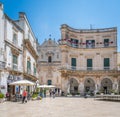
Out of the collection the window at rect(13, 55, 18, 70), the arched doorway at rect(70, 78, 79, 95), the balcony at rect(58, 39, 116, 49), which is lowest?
the arched doorway at rect(70, 78, 79, 95)

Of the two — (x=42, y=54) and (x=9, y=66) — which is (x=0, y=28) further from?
(x=42, y=54)

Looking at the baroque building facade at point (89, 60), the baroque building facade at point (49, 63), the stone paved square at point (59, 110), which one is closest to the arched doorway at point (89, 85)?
the baroque building facade at point (89, 60)

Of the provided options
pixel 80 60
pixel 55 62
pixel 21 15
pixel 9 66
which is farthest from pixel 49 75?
pixel 9 66

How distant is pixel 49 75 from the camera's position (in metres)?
64.4

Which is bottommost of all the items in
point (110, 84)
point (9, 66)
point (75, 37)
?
point (110, 84)

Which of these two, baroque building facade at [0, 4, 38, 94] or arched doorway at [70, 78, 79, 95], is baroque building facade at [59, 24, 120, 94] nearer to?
arched doorway at [70, 78, 79, 95]

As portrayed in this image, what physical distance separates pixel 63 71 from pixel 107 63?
9.04 m

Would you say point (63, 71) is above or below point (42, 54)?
below

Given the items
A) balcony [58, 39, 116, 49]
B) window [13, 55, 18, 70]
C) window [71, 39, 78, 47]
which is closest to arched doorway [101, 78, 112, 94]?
balcony [58, 39, 116, 49]

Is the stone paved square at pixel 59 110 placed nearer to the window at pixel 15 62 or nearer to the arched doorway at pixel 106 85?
the window at pixel 15 62

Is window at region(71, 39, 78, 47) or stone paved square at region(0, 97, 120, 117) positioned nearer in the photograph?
stone paved square at region(0, 97, 120, 117)

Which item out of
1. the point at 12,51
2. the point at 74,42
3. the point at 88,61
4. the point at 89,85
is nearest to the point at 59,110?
the point at 12,51

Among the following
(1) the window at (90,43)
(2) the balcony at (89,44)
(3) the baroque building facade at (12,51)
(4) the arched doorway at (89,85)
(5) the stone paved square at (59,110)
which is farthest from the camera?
(1) the window at (90,43)

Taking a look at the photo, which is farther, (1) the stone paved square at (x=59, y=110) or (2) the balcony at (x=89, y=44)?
(2) the balcony at (x=89, y=44)
